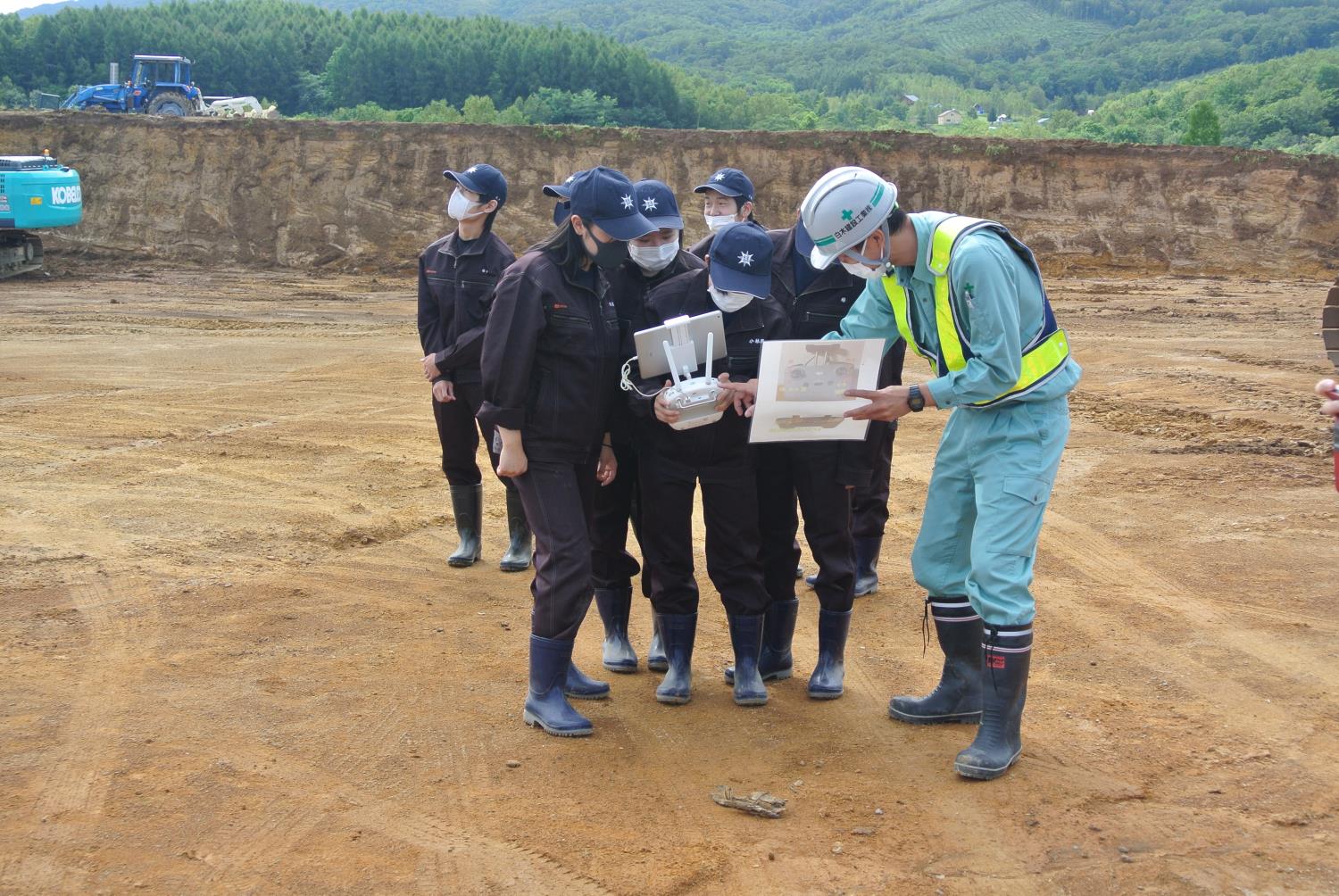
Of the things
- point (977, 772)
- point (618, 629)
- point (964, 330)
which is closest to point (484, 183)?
point (618, 629)

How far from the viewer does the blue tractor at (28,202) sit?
22.5 meters

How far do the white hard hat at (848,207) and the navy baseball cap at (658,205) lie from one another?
765mm

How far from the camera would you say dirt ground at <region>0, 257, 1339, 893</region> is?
4.32m

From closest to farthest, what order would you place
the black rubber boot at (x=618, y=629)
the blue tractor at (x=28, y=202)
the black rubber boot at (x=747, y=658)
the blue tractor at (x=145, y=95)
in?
the black rubber boot at (x=747, y=658), the black rubber boot at (x=618, y=629), the blue tractor at (x=28, y=202), the blue tractor at (x=145, y=95)

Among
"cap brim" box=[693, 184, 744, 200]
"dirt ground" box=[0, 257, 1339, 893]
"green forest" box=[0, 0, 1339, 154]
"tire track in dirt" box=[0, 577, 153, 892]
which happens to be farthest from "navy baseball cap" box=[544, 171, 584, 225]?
"green forest" box=[0, 0, 1339, 154]

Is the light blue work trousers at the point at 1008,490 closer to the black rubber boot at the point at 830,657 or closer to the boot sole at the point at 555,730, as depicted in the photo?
the black rubber boot at the point at 830,657

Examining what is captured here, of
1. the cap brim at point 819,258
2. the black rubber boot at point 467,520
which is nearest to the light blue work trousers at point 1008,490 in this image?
the cap brim at point 819,258

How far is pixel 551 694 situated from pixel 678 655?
0.63m

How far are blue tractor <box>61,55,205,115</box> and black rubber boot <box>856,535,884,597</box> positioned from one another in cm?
3092

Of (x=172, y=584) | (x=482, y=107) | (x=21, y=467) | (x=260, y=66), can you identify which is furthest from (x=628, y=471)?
(x=260, y=66)

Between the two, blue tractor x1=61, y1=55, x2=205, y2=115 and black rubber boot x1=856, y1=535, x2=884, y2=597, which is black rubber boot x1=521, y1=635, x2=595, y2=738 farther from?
blue tractor x1=61, y1=55, x2=205, y2=115

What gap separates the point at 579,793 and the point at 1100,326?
50.7 ft

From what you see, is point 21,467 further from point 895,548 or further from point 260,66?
point 260,66

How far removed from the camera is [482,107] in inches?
1403
